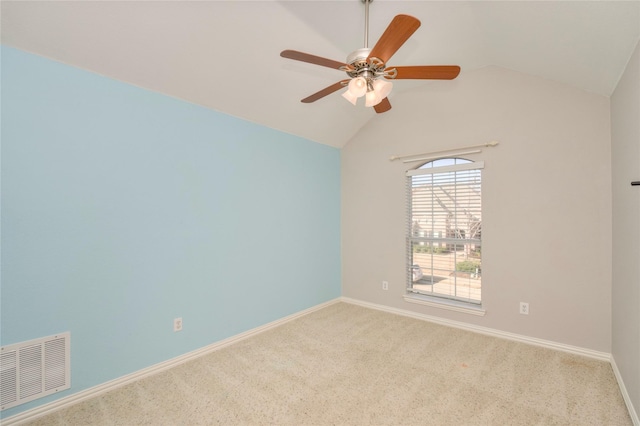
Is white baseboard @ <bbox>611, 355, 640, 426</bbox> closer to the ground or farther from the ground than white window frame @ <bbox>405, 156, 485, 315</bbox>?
closer to the ground

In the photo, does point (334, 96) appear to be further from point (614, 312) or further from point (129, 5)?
point (614, 312)

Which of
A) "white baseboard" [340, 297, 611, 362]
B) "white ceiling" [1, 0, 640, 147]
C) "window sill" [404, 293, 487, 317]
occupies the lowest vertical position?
"white baseboard" [340, 297, 611, 362]

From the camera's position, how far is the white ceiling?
1.72m

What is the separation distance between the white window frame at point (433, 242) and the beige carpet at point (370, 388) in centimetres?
42

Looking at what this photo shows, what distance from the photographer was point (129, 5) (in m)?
1.75

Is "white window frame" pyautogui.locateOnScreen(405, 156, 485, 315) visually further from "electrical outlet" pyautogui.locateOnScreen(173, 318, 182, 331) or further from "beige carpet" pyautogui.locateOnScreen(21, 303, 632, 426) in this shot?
"electrical outlet" pyautogui.locateOnScreen(173, 318, 182, 331)

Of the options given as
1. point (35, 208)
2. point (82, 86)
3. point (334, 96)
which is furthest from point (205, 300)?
point (334, 96)

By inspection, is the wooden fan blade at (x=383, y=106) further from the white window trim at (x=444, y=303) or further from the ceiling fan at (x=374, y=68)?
the white window trim at (x=444, y=303)

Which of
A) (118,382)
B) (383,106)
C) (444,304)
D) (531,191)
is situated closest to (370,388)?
(444,304)

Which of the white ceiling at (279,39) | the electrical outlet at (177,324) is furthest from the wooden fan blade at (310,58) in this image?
the electrical outlet at (177,324)

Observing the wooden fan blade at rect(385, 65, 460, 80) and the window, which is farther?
the window

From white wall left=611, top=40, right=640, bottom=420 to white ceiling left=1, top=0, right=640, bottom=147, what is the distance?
0.24 m

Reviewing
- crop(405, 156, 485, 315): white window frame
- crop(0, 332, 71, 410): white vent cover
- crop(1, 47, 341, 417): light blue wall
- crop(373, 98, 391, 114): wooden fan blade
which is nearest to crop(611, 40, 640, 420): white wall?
crop(405, 156, 485, 315): white window frame

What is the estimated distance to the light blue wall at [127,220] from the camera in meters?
1.79
